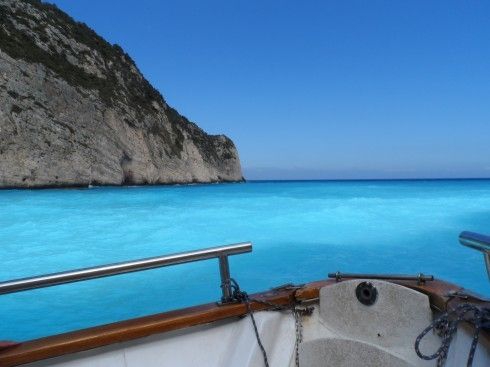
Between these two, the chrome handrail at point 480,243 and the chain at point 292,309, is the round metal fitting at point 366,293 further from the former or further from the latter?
the chrome handrail at point 480,243

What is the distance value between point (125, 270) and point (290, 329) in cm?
98

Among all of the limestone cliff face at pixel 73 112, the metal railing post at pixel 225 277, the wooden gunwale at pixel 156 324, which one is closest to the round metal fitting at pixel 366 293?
the wooden gunwale at pixel 156 324

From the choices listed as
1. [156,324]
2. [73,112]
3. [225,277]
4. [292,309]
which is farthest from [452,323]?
[73,112]

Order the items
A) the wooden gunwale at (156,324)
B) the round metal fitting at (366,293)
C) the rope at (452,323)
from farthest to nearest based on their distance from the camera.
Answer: the round metal fitting at (366,293), the wooden gunwale at (156,324), the rope at (452,323)

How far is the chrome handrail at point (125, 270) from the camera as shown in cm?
149

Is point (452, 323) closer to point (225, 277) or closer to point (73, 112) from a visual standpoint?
point (225, 277)

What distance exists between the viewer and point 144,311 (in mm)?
6750

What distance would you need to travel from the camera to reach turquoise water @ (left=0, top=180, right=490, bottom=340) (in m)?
6.90

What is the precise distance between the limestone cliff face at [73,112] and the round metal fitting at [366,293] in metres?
31.0

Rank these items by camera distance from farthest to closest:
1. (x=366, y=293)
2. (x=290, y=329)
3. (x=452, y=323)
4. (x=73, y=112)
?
(x=73, y=112)
(x=290, y=329)
(x=366, y=293)
(x=452, y=323)

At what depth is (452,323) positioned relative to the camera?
163 cm

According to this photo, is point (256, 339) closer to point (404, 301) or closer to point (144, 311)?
point (404, 301)

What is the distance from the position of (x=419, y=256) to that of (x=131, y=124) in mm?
33323

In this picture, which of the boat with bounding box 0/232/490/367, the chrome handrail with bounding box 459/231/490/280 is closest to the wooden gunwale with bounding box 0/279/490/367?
the boat with bounding box 0/232/490/367
